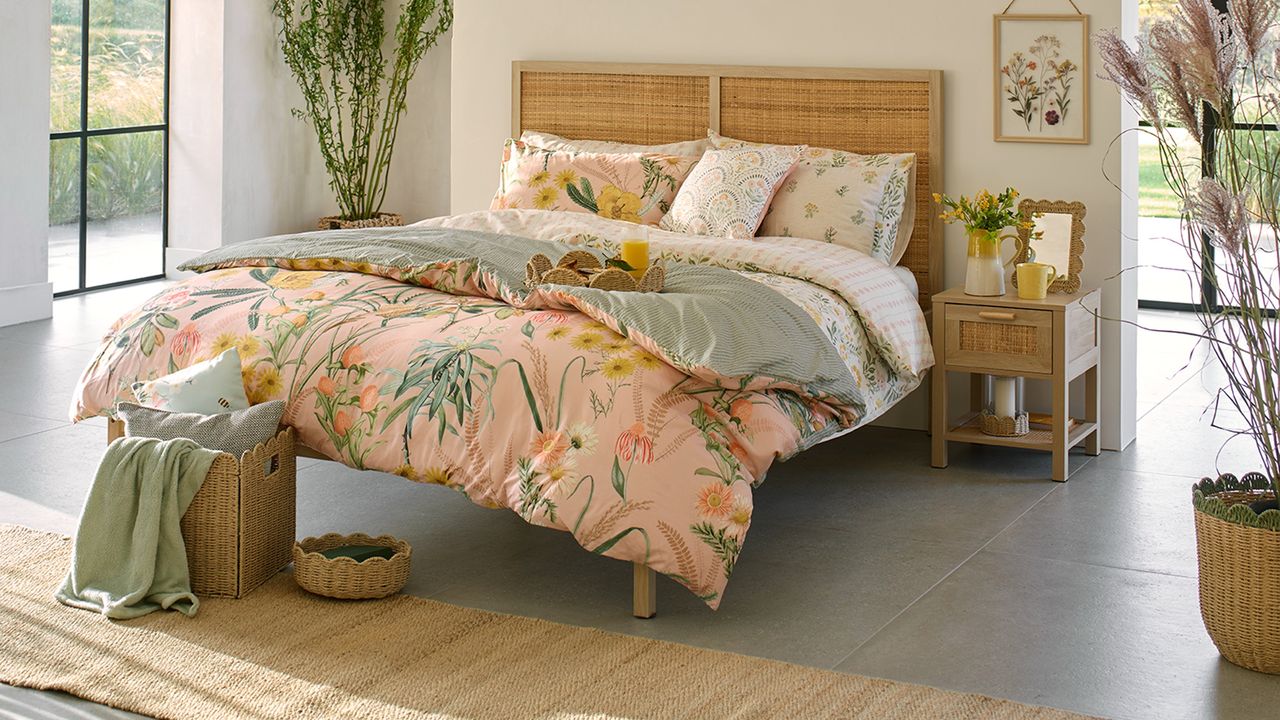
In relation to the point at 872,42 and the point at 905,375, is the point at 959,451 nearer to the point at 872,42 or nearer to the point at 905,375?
the point at 905,375

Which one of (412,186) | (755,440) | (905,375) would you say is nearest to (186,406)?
(755,440)

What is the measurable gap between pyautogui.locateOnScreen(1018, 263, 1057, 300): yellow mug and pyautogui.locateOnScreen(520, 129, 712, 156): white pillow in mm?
1304

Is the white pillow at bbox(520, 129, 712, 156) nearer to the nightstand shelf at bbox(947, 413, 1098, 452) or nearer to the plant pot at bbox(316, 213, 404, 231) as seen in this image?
the nightstand shelf at bbox(947, 413, 1098, 452)

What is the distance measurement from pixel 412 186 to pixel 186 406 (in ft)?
16.0

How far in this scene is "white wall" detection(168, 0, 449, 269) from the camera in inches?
296

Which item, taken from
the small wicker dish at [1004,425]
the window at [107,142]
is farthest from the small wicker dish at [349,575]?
the window at [107,142]

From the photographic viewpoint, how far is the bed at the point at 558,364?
3182 mm

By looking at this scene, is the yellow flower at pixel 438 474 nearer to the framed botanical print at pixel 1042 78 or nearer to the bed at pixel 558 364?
the bed at pixel 558 364

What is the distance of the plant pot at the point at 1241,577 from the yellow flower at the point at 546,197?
2677mm

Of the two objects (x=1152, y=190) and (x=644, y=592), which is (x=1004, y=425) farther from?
(x=1152, y=190)

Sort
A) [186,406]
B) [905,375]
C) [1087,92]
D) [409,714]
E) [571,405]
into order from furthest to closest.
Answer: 1. [1087,92]
2. [905,375]
3. [186,406]
4. [571,405]
5. [409,714]

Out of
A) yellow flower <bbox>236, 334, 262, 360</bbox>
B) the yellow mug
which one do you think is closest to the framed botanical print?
the yellow mug

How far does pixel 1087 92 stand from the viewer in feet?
15.4

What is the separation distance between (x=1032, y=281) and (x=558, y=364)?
5.85 feet
